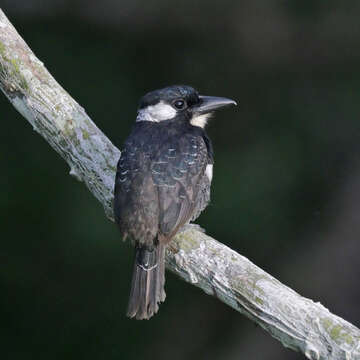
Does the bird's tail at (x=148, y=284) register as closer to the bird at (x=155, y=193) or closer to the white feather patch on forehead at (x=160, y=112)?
the bird at (x=155, y=193)

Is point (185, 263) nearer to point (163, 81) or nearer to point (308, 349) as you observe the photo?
point (308, 349)

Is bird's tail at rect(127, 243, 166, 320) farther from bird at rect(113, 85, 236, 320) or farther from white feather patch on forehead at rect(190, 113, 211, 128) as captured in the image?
white feather patch on forehead at rect(190, 113, 211, 128)

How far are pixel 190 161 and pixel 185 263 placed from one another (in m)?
0.52

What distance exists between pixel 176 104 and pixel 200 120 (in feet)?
0.61

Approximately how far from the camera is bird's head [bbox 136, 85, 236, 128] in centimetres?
351

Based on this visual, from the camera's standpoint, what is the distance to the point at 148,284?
3.09m

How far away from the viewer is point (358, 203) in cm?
536

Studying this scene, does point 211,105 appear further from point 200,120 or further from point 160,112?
point 160,112

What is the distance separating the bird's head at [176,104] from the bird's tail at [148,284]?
766 millimetres

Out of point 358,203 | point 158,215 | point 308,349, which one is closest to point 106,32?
point 358,203

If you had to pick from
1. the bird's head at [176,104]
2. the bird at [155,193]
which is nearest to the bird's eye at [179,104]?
the bird's head at [176,104]

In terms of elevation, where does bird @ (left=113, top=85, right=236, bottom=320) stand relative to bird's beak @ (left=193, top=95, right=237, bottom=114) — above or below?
below

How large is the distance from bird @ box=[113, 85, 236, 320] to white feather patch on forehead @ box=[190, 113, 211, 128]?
5.4 inches

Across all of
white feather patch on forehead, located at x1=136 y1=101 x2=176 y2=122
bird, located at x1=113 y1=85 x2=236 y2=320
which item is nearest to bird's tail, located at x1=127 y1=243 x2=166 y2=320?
bird, located at x1=113 y1=85 x2=236 y2=320
